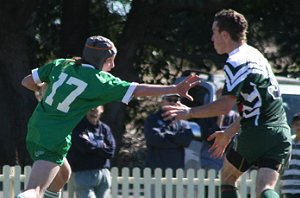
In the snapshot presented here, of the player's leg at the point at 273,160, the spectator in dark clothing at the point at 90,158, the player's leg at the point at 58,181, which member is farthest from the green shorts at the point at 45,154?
the spectator in dark clothing at the point at 90,158

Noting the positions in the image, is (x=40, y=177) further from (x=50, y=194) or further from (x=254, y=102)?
(x=254, y=102)

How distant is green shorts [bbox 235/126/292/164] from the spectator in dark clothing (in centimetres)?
344

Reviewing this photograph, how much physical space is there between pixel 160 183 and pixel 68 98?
355 cm

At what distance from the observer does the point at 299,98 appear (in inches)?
506

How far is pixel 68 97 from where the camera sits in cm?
832

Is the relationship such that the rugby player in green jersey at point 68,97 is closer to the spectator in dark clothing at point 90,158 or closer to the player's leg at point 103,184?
the spectator in dark clothing at point 90,158

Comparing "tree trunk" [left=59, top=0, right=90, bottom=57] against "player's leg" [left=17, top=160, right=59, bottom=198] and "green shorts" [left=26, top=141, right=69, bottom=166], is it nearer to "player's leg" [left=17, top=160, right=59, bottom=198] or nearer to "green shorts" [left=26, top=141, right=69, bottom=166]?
"green shorts" [left=26, top=141, right=69, bottom=166]

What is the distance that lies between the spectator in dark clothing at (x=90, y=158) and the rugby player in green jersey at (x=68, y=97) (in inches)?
105

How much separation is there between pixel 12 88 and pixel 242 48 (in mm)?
8553

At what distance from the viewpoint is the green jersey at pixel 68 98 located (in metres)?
8.23

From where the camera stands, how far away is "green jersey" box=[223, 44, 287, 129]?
25.6 ft

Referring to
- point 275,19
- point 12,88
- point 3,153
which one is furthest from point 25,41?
point 275,19

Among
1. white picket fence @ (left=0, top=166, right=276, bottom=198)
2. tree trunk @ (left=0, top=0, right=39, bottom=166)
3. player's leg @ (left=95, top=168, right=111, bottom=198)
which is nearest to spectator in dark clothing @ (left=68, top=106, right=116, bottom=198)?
player's leg @ (left=95, top=168, right=111, bottom=198)

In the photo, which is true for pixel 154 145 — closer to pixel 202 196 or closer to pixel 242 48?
pixel 202 196
